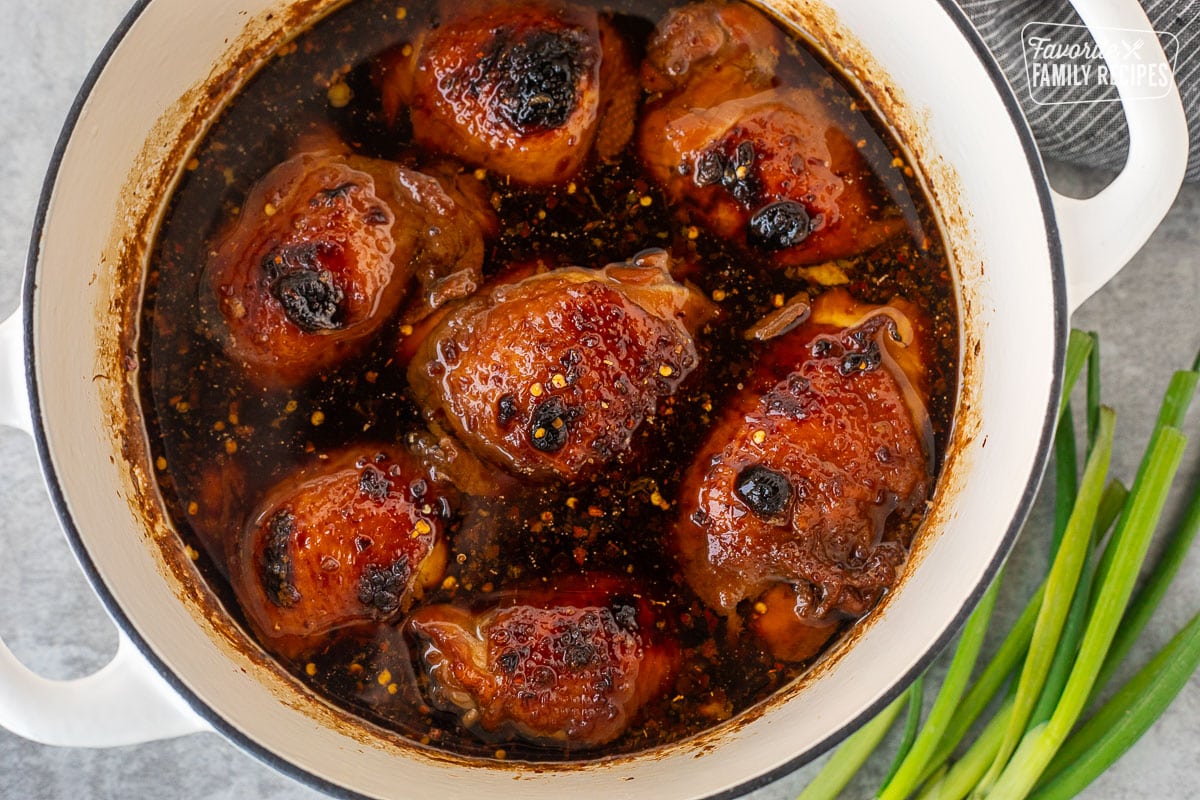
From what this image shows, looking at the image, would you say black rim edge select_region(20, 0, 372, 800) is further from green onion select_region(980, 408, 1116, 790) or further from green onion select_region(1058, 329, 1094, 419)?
green onion select_region(1058, 329, 1094, 419)

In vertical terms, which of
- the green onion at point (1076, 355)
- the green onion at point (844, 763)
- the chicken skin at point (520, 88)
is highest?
the chicken skin at point (520, 88)

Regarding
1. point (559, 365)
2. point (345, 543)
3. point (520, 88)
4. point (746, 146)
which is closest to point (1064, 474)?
point (746, 146)

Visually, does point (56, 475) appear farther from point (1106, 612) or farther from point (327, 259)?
point (1106, 612)

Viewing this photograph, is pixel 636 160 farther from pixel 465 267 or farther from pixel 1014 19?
pixel 1014 19

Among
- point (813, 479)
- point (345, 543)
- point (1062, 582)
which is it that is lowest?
point (1062, 582)

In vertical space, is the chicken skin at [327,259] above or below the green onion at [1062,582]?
above

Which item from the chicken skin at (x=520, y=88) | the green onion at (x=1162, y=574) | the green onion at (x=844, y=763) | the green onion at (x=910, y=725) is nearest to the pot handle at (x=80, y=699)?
the chicken skin at (x=520, y=88)

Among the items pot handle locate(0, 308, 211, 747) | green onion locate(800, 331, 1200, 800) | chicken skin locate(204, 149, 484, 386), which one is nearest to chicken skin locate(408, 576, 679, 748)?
pot handle locate(0, 308, 211, 747)

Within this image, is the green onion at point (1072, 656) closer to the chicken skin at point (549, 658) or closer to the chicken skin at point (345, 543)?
the chicken skin at point (549, 658)
